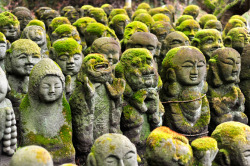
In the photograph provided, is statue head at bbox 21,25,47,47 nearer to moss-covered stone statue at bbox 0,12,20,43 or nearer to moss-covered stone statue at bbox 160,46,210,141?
moss-covered stone statue at bbox 0,12,20,43

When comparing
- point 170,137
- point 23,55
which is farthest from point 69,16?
point 170,137

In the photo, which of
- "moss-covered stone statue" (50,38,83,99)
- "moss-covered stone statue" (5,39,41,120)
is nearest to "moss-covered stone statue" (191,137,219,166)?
"moss-covered stone statue" (50,38,83,99)

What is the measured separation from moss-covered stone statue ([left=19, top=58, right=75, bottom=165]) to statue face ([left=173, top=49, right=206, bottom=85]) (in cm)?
250

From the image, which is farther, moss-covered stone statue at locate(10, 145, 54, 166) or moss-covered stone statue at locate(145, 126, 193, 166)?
moss-covered stone statue at locate(145, 126, 193, 166)

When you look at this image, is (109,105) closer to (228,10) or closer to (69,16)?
(69,16)

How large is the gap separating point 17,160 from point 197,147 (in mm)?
2506

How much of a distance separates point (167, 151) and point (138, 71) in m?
1.96

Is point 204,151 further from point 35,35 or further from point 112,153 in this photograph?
point 35,35

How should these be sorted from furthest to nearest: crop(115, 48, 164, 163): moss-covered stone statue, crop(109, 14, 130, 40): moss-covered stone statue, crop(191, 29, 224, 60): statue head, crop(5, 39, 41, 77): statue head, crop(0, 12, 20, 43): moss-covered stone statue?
crop(109, 14, 130, 40): moss-covered stone statue < crop(0, 12, 20, 43): moss-covered stone statue < crop(191, 29, 224, 60): statue head < crop(5, 39, 41, 77): statue head < crop(115, 48, 164, 163): moss-covered stone statue

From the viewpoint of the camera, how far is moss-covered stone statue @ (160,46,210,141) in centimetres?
662

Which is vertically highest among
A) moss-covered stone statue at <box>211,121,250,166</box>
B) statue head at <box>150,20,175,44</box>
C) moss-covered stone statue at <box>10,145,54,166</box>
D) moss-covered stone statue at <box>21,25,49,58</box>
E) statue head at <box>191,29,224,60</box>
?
moss-covered stone statue at <box>21,25,49,58</box>

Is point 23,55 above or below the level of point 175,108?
above

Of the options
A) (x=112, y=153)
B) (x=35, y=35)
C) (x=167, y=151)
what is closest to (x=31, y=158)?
(x=112, y=153)

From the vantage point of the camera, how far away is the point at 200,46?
369 inches
